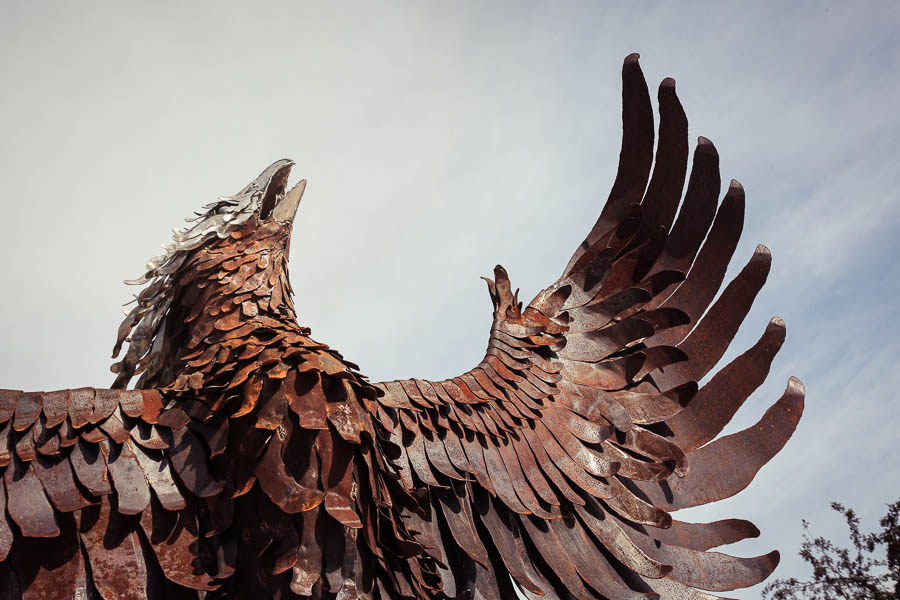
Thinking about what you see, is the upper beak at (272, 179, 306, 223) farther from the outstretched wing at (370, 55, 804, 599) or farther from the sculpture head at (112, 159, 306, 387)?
the outstretched wing at (370, 55, 804, 599)

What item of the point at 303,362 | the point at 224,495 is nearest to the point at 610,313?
the point at 303,362

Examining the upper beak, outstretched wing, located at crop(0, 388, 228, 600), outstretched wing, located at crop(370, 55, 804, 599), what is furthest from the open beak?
outstretched wing, located at crop(0, 388, 228, 600)

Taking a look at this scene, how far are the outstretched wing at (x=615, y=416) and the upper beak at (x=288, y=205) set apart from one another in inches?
35.8

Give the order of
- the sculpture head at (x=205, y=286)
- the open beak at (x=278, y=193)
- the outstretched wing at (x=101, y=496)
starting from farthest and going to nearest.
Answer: the open beak at (x=278, y=193)
the sculpture head at (x=205, y=286)
the outstretched wing at (x=101, y=496)

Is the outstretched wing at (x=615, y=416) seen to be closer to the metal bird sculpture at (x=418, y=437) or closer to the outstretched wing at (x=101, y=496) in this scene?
the metal bird sculpture at (x=418, y=437)

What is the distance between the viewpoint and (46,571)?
230 centimetres

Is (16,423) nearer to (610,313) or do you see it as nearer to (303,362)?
(303,362)

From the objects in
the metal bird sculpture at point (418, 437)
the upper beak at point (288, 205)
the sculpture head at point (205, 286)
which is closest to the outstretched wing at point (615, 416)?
the metal bird sculpture at point (418, 437)

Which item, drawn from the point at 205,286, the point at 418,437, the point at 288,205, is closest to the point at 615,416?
the point at 418,437

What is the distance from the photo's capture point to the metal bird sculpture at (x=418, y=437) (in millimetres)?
2430

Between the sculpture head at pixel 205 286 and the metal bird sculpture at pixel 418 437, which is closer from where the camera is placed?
the metal bird sculpture at pixel 418 437

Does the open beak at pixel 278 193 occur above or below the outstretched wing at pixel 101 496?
above

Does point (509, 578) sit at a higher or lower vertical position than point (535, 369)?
lower

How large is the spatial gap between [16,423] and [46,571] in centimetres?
42
